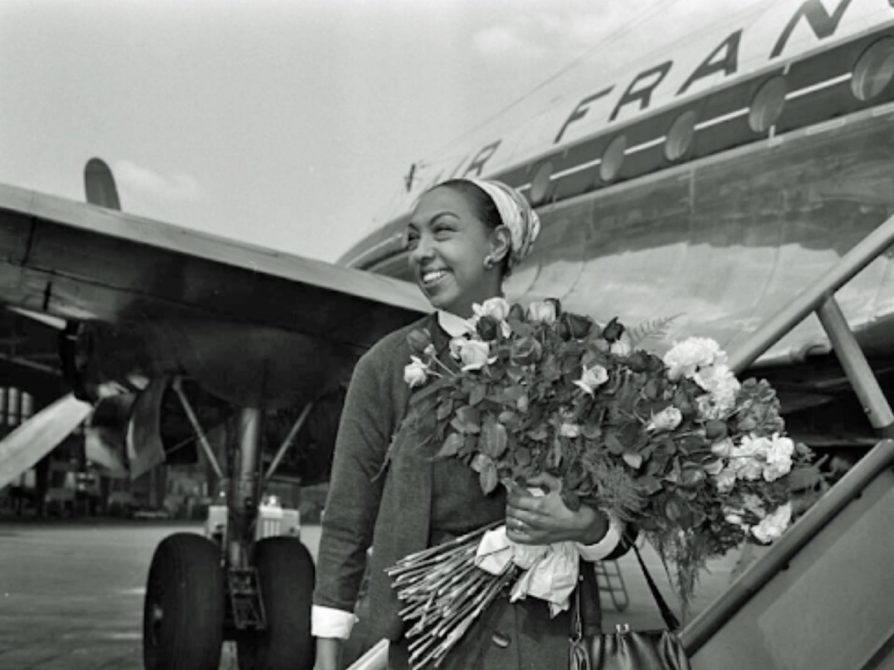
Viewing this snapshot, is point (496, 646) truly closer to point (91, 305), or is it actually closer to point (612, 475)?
point (612, 475)

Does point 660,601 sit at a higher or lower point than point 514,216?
lower

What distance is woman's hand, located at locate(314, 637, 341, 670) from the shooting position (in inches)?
63.2

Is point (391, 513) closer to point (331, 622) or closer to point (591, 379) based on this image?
point (331, 622)

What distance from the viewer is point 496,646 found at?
1.56 metres

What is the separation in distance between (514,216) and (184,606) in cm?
386

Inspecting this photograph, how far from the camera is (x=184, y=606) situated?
199 inches

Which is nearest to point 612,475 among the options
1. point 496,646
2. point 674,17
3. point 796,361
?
point 496,646

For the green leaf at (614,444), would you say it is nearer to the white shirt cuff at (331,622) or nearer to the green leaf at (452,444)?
the green leaf at (452,444)

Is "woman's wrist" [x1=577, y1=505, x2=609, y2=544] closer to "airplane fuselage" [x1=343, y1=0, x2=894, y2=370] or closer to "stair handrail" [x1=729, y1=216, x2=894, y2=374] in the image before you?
"stair handrail" [x1=729, y1=216, x2=894, y2=374]

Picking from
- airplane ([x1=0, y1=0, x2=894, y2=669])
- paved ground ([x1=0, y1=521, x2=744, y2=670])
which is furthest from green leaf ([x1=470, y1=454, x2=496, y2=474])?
paved ground ([x1=0, y1=521, x2=744, y2=670])

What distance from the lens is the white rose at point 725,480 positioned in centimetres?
151

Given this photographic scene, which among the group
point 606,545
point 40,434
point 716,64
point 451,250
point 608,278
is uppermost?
point 716,64

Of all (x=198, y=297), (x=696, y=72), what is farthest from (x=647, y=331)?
(x=696, y=72)

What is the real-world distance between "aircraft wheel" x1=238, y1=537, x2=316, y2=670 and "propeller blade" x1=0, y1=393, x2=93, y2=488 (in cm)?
153
